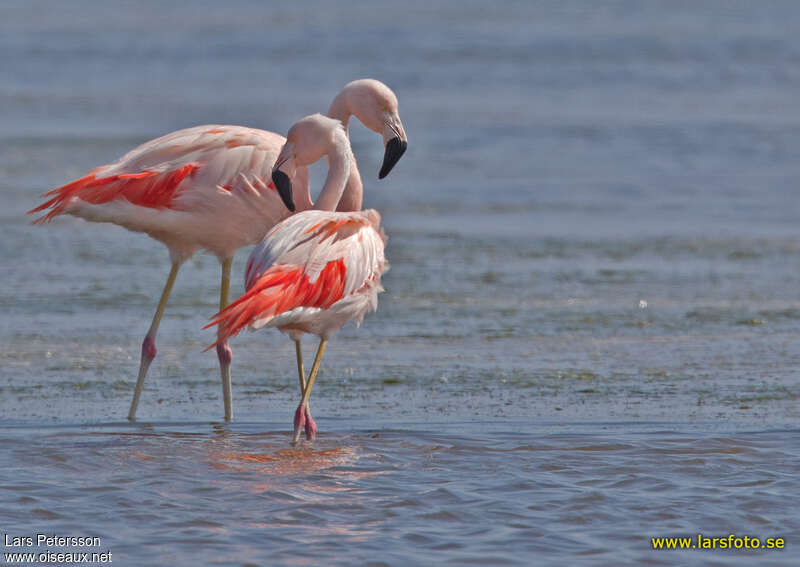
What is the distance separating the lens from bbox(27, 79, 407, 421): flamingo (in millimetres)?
6375

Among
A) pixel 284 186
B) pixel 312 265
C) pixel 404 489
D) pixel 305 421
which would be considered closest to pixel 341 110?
pixel 284 186

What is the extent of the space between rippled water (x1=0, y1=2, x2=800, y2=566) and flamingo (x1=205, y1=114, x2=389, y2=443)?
1.85 feet

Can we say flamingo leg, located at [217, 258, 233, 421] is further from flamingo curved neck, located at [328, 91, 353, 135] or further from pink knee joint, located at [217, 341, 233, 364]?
flamingo curved neck, located at [328, 91, 353, 135]

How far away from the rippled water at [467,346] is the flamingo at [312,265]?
565 mm

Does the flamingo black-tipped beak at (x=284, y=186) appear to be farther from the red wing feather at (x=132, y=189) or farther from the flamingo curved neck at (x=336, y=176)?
the red wing feather at (x=132, y=189)

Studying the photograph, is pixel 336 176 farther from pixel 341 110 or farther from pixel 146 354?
pixel 146 354

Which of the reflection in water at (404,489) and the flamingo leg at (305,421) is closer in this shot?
the reflection in water at (404,489)

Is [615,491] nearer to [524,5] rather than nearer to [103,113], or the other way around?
[103,113]

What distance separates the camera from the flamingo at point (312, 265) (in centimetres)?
521

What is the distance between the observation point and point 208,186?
640 cm

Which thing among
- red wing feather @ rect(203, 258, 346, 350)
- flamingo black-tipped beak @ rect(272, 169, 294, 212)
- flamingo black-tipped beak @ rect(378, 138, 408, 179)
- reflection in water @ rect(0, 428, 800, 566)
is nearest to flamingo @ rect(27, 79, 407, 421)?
flamingo black-tipped beak @ rect(378, 138, 408, 179)

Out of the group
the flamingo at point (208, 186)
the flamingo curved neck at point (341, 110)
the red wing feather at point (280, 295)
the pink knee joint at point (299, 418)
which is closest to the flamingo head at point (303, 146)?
the flamingo at point (208, 186)

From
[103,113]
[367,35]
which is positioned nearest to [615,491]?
[103,113]

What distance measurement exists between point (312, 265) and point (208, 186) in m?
1.21
